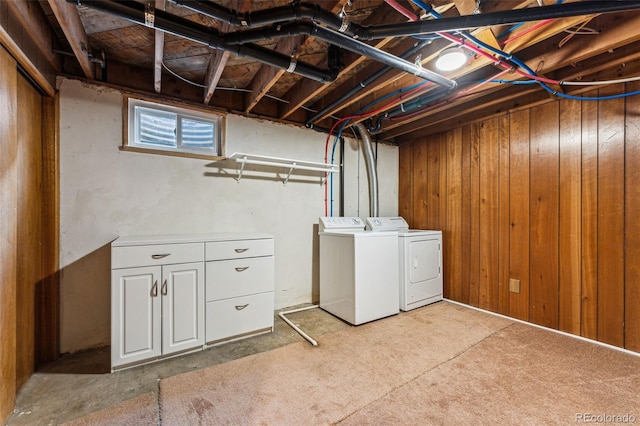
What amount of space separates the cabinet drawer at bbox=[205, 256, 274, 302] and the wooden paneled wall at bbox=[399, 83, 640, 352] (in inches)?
87.8

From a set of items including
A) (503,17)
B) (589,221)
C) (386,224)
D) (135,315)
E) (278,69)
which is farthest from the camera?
(386,224)

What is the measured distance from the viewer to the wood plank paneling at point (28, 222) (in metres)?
1.59

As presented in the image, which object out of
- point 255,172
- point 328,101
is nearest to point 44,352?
point 255,172

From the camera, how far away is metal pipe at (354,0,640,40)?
1.14 m

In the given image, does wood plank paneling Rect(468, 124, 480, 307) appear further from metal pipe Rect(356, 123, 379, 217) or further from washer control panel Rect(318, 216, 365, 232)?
washer control panel Rect(318, 216, 365, 232)

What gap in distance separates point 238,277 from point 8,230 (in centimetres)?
133

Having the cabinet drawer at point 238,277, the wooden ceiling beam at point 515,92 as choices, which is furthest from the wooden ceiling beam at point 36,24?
the wooden ceiling beam at point 515,92

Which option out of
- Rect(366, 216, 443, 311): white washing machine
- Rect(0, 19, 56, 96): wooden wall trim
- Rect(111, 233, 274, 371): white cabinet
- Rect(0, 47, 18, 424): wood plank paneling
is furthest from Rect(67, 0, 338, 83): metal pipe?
Rect(366, 216, 443, 311): white washing machine

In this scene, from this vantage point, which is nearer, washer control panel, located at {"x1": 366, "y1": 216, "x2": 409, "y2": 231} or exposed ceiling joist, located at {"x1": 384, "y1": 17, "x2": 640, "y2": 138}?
exposed ceiling joist, located at {"x1": 384, "y1": 17, "x2": 640, "y2": 138}

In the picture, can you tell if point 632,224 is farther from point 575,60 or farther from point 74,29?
point 74,29

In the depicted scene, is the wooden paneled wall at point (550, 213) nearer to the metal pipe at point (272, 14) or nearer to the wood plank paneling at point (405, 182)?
the wood plank paneling at point (405, 182)

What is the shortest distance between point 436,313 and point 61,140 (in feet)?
11.9

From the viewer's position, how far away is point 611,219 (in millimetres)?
2068

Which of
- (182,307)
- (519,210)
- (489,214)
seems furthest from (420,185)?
(182,307)
